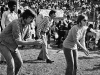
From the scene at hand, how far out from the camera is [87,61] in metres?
7.46

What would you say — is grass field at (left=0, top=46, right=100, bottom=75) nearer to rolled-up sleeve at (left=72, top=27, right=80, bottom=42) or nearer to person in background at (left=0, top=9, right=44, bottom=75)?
person in background at (left=0, top=9, right=44, bottom=75)

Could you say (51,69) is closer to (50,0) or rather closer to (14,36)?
(14,36)

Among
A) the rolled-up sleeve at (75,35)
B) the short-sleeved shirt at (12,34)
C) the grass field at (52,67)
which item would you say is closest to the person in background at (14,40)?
the short-sleeved shirt at (12,34)

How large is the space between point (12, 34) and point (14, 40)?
0.53 feet

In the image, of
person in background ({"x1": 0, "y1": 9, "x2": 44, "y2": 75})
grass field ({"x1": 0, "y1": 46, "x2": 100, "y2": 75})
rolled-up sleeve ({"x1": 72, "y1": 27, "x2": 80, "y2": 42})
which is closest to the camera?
person in background ({"x1": 0, "y1": 9, "x2": 44, "y2": 75})

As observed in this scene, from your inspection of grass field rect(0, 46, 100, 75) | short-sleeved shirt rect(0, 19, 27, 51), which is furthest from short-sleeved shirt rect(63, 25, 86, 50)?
grass field rect(0, 46, 100, 75)

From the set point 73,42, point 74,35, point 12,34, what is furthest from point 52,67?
point 12,34

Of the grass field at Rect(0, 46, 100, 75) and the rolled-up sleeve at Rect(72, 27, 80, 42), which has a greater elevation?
the rolled-up sleeve at Rect(72, 27, 80, 42)

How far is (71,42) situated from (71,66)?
1.64 feet

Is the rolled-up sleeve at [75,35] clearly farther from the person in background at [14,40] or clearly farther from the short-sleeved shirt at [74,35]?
the person in background at [14,40]

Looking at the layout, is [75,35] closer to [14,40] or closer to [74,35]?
[74,35]

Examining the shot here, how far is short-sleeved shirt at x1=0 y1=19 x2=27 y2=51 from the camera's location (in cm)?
355

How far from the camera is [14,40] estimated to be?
3.83 m

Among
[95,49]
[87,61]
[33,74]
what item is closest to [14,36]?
[33,74]
